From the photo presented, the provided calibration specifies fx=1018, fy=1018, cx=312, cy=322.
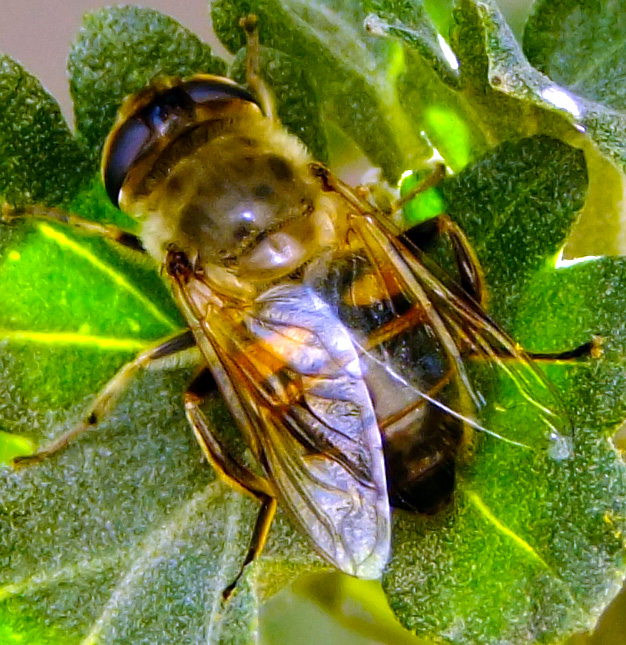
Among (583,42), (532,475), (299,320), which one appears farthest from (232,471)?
(583,42)

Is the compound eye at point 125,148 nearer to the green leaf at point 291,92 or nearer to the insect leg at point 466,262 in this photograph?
the green leaf at point 291,92

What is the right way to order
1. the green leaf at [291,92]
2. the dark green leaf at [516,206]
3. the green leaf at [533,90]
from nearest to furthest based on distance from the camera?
A: the green leaf at [533,90] → the dark green leaf at [516,206] → the green leaf at [291,92]

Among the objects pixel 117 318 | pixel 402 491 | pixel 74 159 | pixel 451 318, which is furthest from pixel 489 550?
pixel 74 159

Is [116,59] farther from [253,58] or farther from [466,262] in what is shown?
[466,262]

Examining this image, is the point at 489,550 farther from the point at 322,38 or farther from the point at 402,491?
the point at 322,38

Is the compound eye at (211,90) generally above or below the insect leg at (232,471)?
above

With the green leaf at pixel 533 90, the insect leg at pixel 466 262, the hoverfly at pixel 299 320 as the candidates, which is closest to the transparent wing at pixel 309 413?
the hoverfly at pixel 299 320
